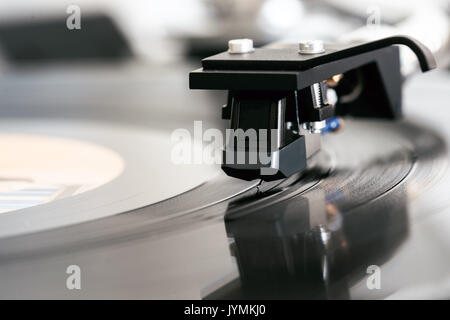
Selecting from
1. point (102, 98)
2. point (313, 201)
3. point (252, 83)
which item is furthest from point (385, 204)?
point (102, 98)

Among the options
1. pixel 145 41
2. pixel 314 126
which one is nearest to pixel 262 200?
pixel 314 126

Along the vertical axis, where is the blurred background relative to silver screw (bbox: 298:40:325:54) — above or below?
above

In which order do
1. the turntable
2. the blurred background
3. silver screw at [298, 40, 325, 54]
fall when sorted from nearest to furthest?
the turntable → silver screw at [298, 40, 325, 54] → the blurred background

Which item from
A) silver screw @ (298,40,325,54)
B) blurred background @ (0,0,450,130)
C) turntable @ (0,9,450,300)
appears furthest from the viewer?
blurred background @ (0,0,450,130)

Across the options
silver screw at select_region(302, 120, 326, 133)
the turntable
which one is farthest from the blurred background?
silver screw at select_region(302, 120, 326, 133)

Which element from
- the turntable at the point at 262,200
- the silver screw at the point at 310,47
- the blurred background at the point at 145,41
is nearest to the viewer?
the turntable at the point at 262,200

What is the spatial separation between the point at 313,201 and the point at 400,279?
8.7 inches

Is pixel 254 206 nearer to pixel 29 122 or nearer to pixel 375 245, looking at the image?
pixel 375 245

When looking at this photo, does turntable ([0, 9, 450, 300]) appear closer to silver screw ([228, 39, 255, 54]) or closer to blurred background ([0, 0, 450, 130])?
silver screw ([228, 39, 255, 54])

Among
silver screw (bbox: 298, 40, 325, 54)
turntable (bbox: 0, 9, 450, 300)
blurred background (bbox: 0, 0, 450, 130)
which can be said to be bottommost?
turntable (bbox: 0, 9, 450, 300)

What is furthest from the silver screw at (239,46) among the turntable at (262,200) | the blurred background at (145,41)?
the blurred background at (145,41)

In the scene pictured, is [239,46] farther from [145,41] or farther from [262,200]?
[145,41]

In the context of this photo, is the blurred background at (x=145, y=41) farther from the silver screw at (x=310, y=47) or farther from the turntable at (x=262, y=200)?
the silver screw at (x=310, y=47)

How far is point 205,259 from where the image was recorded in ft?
2.10
